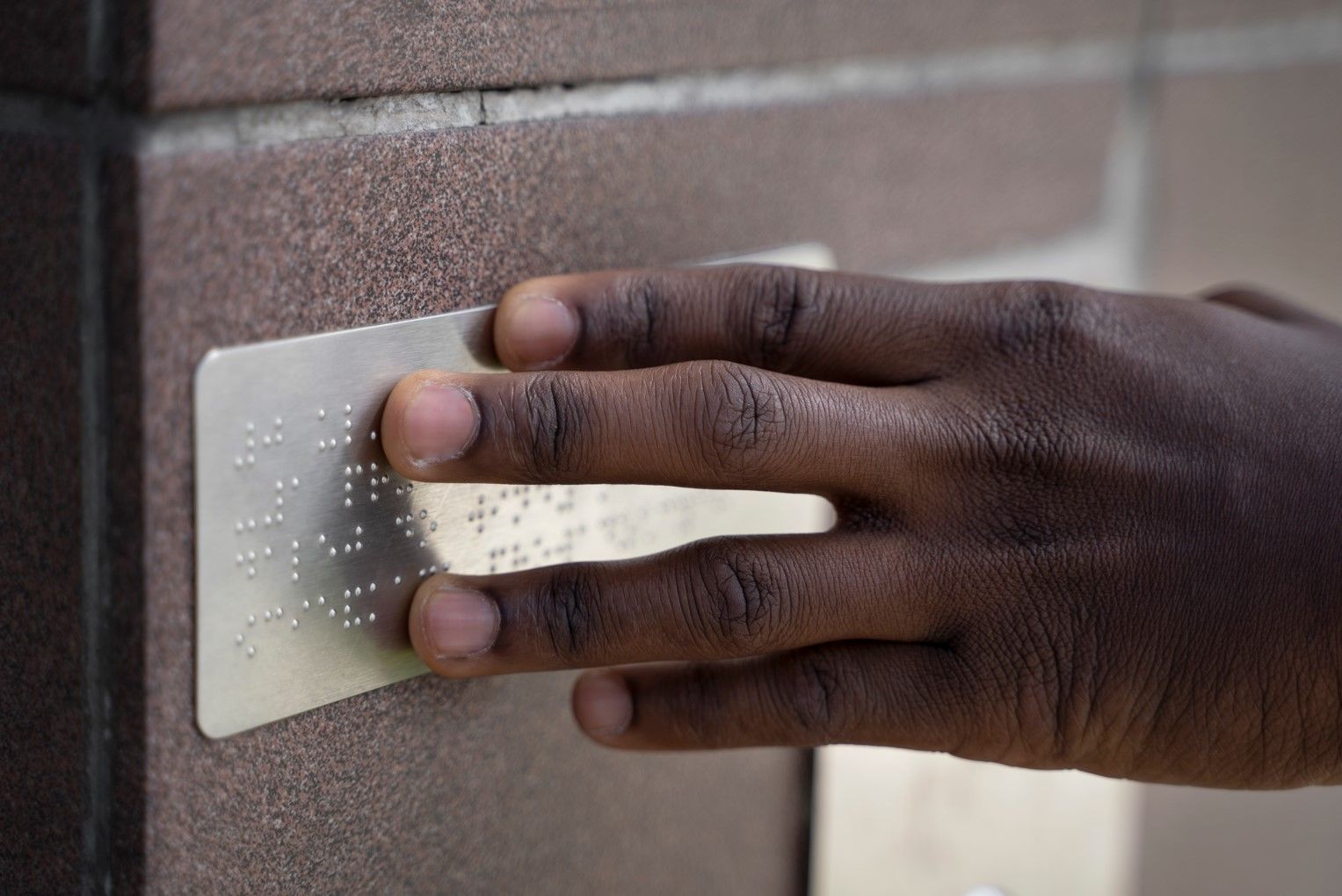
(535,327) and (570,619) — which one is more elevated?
(535,327)

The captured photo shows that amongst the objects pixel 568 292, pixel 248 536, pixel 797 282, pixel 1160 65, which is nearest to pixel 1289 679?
pixel 797 282

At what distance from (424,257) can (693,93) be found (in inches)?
10.4

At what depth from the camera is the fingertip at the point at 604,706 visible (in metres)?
0.69

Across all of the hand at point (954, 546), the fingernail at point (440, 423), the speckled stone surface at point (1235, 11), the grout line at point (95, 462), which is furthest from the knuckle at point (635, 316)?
the speckled stone surface at point (1235, 11)

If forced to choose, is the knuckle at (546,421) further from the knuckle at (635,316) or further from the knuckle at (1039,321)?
the knuckle at (1039,321)

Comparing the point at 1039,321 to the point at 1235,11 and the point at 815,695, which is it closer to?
the point at 815,695

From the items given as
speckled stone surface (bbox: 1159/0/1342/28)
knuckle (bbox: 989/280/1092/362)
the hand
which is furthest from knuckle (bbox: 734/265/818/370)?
speckled stone surface (bbox: 1159/0/1342/28)

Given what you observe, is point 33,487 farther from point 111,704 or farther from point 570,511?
point 570,511

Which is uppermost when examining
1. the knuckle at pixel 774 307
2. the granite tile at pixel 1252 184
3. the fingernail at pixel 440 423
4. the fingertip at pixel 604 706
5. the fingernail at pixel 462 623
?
the granite tile at pixel 1252 184

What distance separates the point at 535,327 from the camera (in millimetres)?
646

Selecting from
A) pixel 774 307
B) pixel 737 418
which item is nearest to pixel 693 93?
pixel 774 307

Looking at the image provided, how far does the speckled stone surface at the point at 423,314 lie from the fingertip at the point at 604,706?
6 centimetres

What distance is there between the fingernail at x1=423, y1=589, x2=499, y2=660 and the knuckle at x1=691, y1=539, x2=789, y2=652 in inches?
4.0

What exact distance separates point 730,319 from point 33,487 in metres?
0.35
